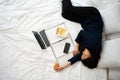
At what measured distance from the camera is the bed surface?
1409mm

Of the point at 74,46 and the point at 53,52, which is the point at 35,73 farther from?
the point at 74,46

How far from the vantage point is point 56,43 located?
1.52 metres

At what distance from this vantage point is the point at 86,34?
1.46 metres

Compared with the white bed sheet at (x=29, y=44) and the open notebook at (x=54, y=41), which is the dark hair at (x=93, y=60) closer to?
the white bed sheet at (x=29, y=44)

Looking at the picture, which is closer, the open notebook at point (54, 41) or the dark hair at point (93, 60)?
the dark hair at point (93, 60)

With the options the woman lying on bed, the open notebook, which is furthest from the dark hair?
the open notebook

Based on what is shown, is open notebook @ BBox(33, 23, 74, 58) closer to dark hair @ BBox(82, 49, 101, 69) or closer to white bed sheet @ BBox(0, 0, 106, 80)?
white bed sheet @ BBox(0, 0, 106, 80)

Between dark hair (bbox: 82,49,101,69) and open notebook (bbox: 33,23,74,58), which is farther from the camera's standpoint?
open notebook (bbox: 33,23,74,58)

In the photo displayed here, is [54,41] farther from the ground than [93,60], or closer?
farther from the ground

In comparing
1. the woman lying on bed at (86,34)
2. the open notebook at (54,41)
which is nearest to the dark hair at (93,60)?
the woman lying on bed at (86,34)

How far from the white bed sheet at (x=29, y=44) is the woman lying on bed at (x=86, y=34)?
0.06m

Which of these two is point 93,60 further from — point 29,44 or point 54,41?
point 29,44

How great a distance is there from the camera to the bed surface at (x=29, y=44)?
1409 mm

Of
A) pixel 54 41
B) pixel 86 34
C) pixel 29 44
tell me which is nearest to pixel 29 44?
pixel 29 44
